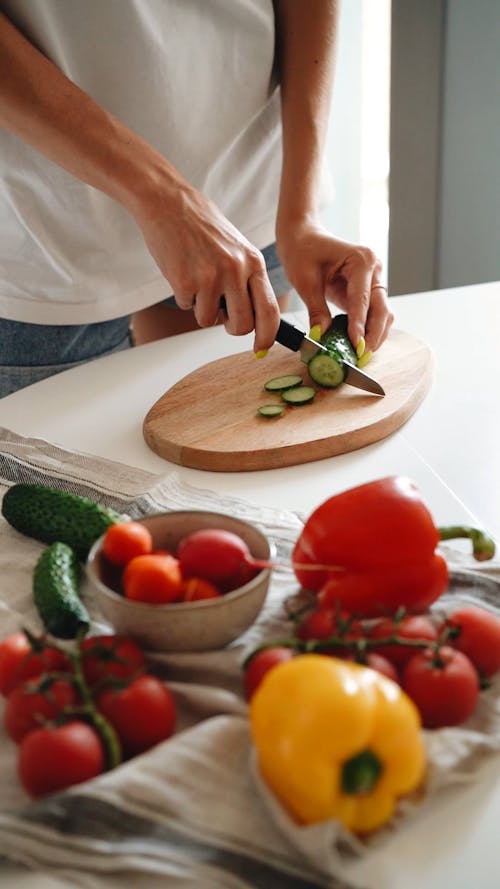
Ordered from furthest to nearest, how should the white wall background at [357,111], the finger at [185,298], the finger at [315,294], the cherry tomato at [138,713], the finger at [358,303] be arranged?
the white wall background at [357,111] < the finger at [315,294] < the finger at [358,303] < the finger at [185,298] < the cherry tomato at [138,713]

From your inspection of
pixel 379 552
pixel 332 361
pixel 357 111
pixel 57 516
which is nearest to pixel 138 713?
pixel 379 552

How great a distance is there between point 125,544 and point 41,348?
3.36ft

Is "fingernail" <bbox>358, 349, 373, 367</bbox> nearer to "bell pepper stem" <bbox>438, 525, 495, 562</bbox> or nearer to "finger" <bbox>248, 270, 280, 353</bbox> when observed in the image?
"finger" <bbox>248, 270, 280, 353</bbox>

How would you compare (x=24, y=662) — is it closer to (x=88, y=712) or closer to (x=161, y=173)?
(x=88, y=712)

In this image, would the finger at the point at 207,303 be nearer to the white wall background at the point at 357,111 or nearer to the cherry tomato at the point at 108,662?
the cherry tomato at the point at 108,662

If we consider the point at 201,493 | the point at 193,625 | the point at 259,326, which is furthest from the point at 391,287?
the point at 193,625

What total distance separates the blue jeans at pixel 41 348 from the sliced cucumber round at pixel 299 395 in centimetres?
53

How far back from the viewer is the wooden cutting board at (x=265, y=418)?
132cm

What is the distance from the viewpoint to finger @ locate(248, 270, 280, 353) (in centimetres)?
142

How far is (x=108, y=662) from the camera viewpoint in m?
0.75

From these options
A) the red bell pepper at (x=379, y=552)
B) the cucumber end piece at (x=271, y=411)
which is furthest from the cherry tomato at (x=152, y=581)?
the cucumber end piece at (x=271, y=411)

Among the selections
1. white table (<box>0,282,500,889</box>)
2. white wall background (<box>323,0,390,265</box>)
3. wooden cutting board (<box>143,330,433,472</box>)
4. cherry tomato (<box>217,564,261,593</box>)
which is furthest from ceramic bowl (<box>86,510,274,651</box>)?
white wall background (<box>323,0,390,265</box>)

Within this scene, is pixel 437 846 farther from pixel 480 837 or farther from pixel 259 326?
pixel 259 326

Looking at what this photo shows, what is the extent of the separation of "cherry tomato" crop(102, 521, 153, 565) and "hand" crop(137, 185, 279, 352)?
0.66 metres
